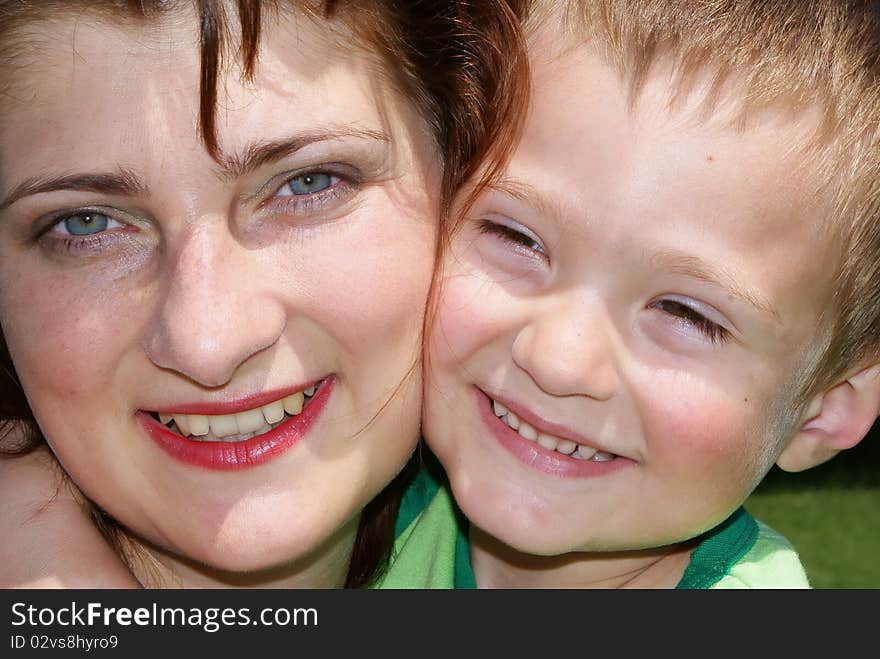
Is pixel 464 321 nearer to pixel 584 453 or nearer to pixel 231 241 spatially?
pixel 584 453

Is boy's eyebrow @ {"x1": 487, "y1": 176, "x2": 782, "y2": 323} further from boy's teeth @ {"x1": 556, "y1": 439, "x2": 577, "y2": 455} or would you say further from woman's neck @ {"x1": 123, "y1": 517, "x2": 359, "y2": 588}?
woman's neck @ {"x1": 123, "y1": 517, "x2": 359, "y2": 588}

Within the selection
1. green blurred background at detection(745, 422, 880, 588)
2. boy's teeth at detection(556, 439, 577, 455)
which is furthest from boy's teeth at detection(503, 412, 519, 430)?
green blurred background at detection(745, 422, 880, 588)

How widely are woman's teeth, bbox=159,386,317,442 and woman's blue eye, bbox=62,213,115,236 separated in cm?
42

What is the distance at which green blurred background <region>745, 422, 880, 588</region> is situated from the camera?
5.21 metres

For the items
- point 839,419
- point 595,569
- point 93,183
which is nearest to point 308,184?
point 93,183

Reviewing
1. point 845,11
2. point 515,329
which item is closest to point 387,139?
point 515,329

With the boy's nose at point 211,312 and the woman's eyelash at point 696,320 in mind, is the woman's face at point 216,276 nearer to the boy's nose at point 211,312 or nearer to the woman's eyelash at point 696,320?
the boy's nose at point 211,312

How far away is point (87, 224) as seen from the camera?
7.43ft

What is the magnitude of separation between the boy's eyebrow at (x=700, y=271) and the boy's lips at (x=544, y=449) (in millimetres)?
456

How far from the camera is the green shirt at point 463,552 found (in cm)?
257

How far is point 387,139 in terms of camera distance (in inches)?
90.3

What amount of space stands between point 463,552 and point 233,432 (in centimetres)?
86
